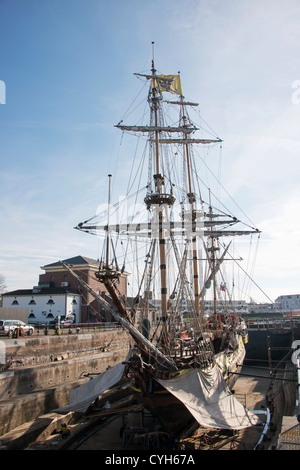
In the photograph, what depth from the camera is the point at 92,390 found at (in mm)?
18609

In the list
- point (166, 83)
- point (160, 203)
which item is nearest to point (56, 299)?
point (160, 203)

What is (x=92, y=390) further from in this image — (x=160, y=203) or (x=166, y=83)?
(x=166, y=83)

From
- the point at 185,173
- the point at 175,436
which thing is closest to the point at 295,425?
the point at 175,436

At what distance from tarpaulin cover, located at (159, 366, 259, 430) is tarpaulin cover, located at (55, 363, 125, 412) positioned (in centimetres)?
329

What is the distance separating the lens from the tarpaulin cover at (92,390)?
57.5ft

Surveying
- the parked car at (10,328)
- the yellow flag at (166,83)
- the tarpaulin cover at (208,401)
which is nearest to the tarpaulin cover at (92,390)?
the tarpaulin cover at (208,401)

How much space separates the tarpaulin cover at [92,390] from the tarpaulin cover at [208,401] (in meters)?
3.29

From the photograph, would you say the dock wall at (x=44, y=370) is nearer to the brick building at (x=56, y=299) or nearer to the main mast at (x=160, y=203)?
the main mast at (x=160, y=203)

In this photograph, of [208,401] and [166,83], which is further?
[166,83]

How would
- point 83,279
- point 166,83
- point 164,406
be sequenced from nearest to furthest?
point 164,406
point 166,83
point 83,279

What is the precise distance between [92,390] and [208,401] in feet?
21.9

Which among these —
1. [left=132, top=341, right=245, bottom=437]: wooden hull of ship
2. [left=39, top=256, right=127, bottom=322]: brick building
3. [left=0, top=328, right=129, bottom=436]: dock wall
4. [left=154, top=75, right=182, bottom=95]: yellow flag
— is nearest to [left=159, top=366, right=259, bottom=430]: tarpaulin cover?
[left=132, top=341, right=245, bottom=437]: wooden hull of ship

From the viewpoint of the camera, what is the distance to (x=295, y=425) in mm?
10773
